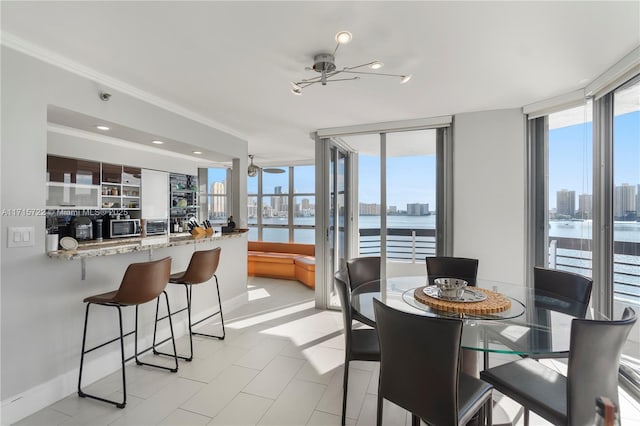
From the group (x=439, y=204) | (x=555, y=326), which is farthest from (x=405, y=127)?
(x=555, y=326)

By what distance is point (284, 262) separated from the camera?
20.1ft

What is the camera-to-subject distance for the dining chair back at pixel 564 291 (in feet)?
Answer: 6.94

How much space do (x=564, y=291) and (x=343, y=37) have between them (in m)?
2.47

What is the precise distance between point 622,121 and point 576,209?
91 cm

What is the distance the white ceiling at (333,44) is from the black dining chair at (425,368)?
65.9 inches

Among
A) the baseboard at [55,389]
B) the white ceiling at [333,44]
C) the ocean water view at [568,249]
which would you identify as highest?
the white ceiling at [333,44]

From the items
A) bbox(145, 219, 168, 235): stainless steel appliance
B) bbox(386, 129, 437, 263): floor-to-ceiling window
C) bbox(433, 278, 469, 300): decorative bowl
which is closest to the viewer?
bbox(433, 278, 469, 300): decorative bowl

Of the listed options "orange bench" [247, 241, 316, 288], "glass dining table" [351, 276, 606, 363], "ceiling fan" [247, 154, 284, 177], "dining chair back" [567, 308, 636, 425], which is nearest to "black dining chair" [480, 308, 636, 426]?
"dining chair back" [567, 308, 636, 425]

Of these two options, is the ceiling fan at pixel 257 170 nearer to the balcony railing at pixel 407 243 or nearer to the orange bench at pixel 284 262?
the orange bench at pixel 284 262

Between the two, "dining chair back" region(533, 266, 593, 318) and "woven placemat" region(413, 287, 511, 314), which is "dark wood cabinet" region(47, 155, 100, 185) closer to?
"woven placemat" region(413, 287, 511, 314)

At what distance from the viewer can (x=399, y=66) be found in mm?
2408

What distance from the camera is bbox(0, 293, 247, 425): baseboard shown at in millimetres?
2025

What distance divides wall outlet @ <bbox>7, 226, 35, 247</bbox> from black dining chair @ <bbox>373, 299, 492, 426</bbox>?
93.8 inches

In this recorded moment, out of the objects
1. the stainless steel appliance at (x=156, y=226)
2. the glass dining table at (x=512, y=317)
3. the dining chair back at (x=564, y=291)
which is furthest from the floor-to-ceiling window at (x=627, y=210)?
the stainless steel appliance at (x=156, y=226)
